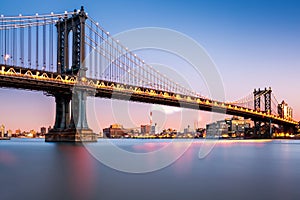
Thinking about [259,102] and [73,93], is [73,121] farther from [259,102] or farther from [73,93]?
[259,102]

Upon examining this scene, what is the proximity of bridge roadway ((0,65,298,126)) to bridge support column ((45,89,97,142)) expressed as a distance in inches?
68.8

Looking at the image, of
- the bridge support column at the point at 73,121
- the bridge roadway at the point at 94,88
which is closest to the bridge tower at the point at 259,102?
the bridge roadway at the point at 94,88

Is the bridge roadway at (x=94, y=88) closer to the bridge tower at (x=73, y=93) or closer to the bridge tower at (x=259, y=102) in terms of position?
the bridge tower at (x=73, y=93)

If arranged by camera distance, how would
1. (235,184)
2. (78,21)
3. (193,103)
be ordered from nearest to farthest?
(235,184), (78,21), (193,103)

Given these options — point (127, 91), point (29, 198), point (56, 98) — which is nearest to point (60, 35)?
point (56, 98)

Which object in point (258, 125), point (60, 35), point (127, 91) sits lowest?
point (258, 125)

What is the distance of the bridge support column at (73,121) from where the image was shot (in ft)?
160

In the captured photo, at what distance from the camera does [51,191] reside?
40.9ft

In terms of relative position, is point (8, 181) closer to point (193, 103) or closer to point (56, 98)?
point (56, 98)

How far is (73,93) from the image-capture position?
161ft

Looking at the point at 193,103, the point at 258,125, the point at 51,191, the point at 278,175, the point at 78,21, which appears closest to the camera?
the point at 51,191

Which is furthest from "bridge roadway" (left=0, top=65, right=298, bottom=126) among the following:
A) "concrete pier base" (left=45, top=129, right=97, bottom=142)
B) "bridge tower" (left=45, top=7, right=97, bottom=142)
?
"concrete pier base" (left=45, top=129, right=97, bottom=142)

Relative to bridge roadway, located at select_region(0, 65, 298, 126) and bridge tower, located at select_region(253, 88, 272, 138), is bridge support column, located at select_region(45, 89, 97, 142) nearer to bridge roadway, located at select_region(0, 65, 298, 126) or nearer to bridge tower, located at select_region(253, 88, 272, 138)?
bridge roadway, located at select_region(0, 65, 298, 126)

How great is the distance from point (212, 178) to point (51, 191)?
7.21 metres
